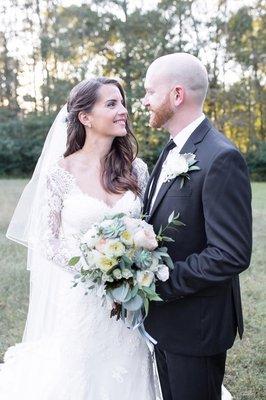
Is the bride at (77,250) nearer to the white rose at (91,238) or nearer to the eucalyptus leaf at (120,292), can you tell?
the white rose at (91,238)

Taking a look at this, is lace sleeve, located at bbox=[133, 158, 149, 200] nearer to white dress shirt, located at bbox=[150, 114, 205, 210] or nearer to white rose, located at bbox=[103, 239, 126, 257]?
white dress shirt, located at bbox=[150, 114, 205, 210]

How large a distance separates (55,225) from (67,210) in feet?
0.42

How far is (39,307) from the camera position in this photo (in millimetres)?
3975

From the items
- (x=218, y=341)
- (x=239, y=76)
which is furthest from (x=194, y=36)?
(x=218, y=341)

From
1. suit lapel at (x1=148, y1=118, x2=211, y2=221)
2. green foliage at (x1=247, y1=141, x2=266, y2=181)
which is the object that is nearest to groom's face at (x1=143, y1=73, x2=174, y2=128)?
suit lapel at (x1=148, y1=118, x2=211, y2=221)

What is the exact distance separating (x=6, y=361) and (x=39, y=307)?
0.51m

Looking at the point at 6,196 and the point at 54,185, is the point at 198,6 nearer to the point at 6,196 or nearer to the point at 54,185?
the point at 6,196

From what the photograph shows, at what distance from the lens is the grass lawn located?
4.42 metres

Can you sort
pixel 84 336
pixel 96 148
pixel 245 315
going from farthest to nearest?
1. pixel 245 315
2. pixel 96 148
3. pixel 84 336

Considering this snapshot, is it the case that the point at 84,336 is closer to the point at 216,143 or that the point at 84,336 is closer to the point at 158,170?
the point at 158,170

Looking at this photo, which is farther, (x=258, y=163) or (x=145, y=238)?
(x=258, y=163)

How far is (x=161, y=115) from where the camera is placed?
250 cm

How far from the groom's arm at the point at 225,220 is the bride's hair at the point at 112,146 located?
125 cm

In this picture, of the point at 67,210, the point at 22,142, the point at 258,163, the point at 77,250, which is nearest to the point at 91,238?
the point at 77,250
